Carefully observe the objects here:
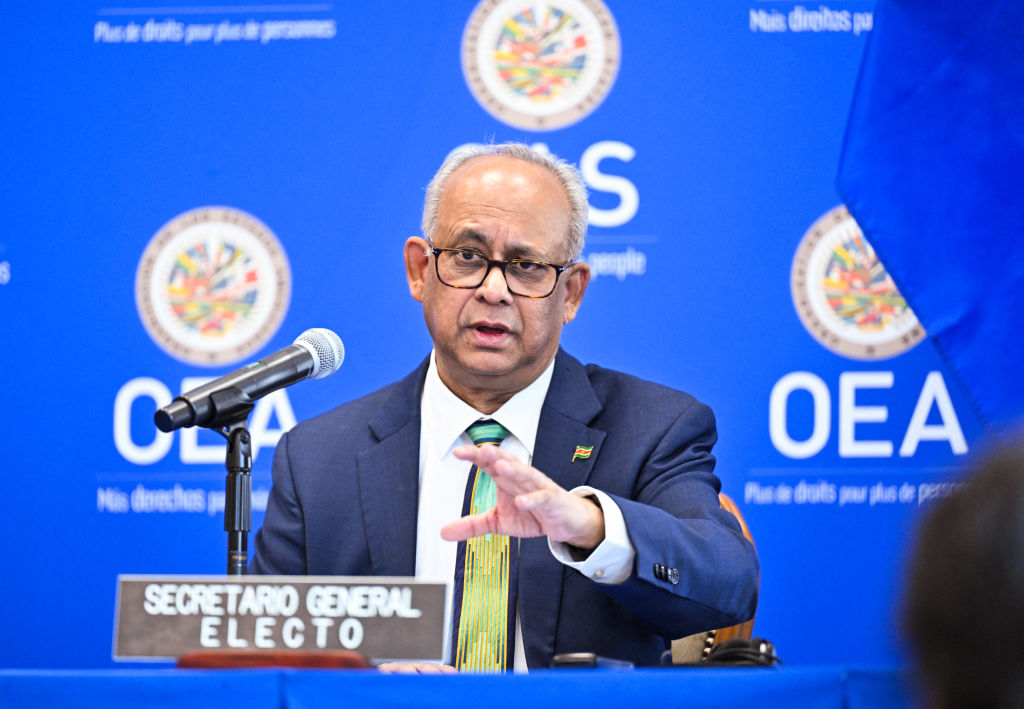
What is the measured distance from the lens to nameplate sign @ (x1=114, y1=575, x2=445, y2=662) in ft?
4.28

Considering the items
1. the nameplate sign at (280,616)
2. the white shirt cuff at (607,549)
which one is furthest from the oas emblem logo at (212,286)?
the nameplate sign at (280,616)

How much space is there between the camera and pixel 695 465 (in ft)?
7.46

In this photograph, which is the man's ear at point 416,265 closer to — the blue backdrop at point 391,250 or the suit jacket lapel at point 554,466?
the suit jacket lapel at point 554,466

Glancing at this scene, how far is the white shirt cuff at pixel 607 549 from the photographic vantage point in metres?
1.73

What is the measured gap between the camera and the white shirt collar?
7.77 ft

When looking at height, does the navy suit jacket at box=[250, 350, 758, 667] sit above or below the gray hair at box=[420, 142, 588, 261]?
below

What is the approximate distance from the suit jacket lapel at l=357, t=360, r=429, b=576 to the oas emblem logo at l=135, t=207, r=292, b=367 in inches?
40.4

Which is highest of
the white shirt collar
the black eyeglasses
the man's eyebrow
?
the man's eyebrow

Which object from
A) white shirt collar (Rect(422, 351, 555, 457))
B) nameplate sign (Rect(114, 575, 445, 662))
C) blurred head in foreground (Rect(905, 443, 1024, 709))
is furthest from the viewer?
white shirt collar (Rect(422, 351, 555, 457))

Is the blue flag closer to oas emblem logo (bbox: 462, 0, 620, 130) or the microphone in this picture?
oas emblem logo (bbox: 462, 0, 620, 130)

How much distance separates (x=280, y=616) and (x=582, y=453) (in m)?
1.05

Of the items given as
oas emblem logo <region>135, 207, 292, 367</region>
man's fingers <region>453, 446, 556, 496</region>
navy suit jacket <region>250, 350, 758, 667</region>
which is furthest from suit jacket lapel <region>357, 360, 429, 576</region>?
oas emblem logo <region>135, 207, 292, 367</region>

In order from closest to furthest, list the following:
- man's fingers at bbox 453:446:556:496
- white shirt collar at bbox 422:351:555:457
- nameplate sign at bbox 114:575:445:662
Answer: nameplate sign at bbox 114:575:445:662
man's fingers at bbox 453:446:556:496
white shirt collar at bbox 422:351:555:457

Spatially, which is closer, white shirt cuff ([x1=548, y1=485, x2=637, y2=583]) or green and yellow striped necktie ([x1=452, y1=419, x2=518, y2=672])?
white shirt cuff ([x1=548, y1=485, x2=637, y2=583])
